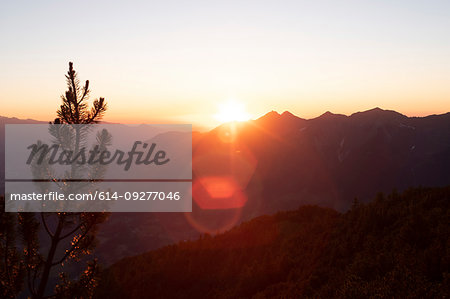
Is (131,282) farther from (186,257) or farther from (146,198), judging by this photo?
(146,198)

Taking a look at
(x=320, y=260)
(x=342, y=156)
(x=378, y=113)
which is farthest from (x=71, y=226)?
(x=378, y=113)

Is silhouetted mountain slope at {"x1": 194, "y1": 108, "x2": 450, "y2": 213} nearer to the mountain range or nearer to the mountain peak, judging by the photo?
the mountain range

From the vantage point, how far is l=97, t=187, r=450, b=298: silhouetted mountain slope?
1102 cm

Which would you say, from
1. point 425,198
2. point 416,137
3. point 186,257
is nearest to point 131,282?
point 186,257

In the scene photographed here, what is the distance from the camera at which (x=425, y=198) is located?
1798cm

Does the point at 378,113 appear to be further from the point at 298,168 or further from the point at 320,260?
the point at 320,260

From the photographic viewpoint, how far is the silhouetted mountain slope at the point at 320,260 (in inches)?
434

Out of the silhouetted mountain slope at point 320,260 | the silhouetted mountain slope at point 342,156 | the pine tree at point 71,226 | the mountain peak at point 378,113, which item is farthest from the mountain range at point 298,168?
the pine tree at point 71,226

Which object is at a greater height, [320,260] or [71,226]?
[71,226]

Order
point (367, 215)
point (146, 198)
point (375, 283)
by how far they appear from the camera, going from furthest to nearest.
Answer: point (146, 198) < point (367, 215) < point (375, 283)

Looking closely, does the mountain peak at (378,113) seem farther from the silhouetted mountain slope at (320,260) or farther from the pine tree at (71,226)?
the pine tree at (71,226)

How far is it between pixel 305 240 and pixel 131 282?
15923mm

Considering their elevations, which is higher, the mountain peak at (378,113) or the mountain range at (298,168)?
the mountain peak at (378,113)

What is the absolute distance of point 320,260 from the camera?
1723 centimetres
